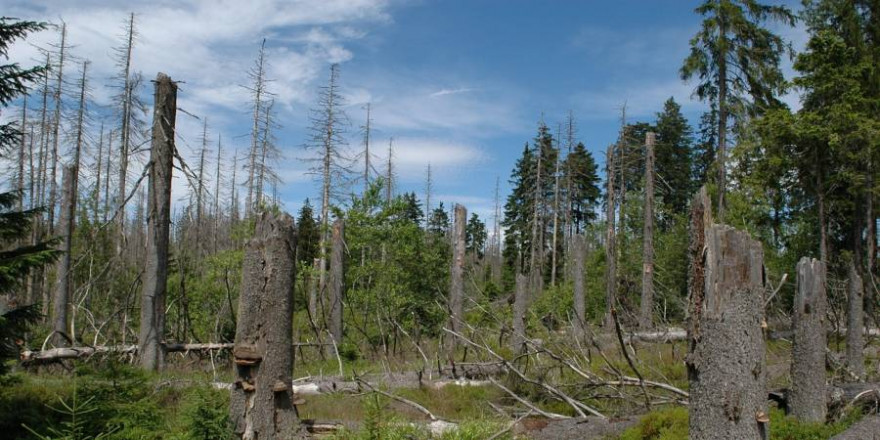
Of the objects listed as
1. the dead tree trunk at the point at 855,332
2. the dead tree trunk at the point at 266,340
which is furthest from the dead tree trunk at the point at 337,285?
the dead tree trunk at the point at 855,332

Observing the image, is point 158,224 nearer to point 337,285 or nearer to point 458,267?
point 337,285

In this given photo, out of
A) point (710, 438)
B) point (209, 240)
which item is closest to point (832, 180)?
point (710, 438)

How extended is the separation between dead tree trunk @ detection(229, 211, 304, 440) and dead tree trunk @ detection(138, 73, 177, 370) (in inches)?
130

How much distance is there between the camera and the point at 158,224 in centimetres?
957

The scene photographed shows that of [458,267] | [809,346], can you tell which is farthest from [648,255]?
[809,346]

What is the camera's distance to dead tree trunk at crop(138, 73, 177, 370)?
31.3 ft

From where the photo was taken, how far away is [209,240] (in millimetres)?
51156

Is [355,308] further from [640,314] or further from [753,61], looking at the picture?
[753,61]

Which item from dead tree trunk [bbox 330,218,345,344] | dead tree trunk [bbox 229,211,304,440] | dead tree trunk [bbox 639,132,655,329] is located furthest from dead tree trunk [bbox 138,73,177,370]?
dead tree trunk [bbox 639,132,655,329]

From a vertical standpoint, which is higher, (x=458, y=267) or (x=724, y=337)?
(x=458, y=267)

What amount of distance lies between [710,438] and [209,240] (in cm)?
5103

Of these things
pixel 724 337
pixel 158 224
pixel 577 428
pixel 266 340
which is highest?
pixel 158 224

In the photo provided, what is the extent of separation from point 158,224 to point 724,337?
27.1ft

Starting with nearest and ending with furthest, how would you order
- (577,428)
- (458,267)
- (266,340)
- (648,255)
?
(266,340)
(577,428)
(458,267)
(648,255)
